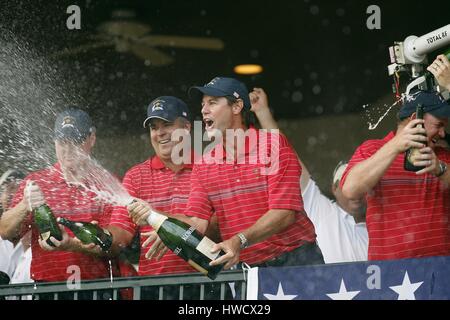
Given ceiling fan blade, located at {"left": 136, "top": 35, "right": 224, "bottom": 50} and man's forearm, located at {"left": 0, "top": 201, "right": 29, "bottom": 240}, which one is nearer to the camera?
man's forearm, located at {"left": 0, "top": 201, "right": 29, "bottom": 240}

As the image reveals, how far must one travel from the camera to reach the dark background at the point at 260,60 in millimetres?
5953

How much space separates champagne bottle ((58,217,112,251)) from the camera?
15.6 feet

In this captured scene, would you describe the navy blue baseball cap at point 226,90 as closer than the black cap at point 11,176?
Yes

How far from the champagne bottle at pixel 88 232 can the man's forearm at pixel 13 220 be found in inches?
9.8

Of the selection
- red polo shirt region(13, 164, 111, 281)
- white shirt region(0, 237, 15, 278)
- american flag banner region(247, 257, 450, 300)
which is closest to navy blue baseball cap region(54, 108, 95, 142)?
red polo shirt region(13, 164, 111, 281)

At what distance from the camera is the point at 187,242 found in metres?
4.44

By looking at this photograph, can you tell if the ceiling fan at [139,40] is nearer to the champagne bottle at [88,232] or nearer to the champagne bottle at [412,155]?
the champagne bottle at [88,232]

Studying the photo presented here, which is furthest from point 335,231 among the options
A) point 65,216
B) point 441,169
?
point 65,216

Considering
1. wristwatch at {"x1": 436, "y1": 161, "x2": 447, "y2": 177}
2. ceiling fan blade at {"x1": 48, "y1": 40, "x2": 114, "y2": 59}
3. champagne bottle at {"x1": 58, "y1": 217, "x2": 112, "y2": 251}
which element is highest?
ceiling fan blade at {"x1": 48, "y1": 40, "x2": 114, "y2": 59}

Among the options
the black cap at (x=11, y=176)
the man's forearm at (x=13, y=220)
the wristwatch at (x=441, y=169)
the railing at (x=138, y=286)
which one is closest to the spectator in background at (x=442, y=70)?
the wristwatch at (x=441, y=169)

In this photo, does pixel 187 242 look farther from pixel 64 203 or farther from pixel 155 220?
pixel 64 203

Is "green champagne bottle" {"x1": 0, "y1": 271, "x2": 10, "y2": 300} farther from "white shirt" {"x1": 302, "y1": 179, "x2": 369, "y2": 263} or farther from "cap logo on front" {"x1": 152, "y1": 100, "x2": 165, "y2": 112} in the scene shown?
"white shirt" {"x1": 302, "y1": 179, "x2": 369, "y2": 263}

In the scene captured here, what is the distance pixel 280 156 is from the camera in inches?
184

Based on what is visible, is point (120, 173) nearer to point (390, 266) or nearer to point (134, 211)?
point (134, 211)
